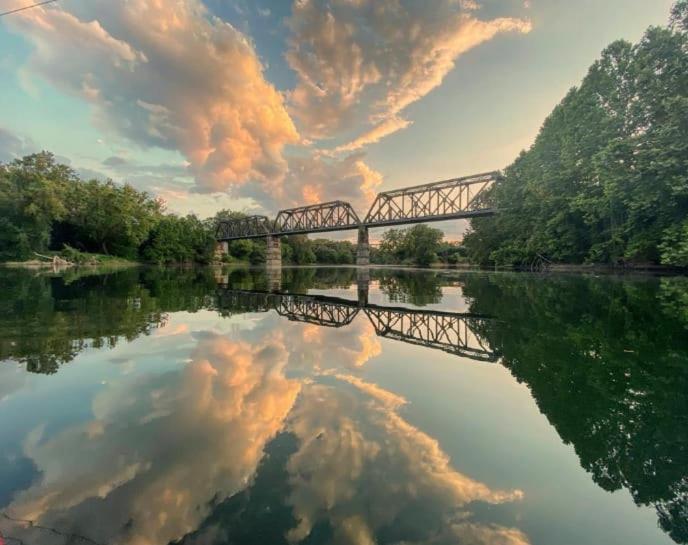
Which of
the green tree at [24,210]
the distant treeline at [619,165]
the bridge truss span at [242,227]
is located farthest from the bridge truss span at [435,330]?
the bridge truss span at [242,227]

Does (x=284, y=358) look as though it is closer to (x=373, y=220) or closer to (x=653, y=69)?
(x=653, y=69)

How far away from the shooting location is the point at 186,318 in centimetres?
1101

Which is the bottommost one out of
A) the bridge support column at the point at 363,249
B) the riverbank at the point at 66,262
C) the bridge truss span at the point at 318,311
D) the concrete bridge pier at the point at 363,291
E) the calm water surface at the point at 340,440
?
the concrete bridge pier at the point at 363,291

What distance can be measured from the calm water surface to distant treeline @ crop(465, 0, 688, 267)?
90.6 feet

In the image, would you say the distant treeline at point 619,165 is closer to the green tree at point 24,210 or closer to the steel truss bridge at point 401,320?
the steel truss bridge at point 401,320

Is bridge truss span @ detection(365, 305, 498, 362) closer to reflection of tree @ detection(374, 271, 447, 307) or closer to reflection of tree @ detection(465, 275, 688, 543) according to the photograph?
reflection of tree @ detection(465, 275, 688, 543)

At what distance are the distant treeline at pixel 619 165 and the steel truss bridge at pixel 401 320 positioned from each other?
944 inches

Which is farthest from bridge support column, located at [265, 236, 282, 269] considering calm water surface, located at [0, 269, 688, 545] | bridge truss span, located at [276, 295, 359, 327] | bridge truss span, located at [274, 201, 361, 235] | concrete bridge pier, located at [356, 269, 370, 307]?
calm water surface, located at [0, 269, 688, 545]

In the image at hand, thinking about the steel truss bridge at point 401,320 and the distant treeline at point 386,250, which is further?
the distant treeline at point 386,250

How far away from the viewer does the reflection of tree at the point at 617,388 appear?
323 centimetres

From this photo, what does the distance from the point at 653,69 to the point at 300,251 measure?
11631 cm

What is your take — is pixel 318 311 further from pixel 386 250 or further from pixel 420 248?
pixel 386 250

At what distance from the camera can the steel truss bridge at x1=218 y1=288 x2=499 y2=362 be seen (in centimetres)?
843

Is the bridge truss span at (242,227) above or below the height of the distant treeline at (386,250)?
above
